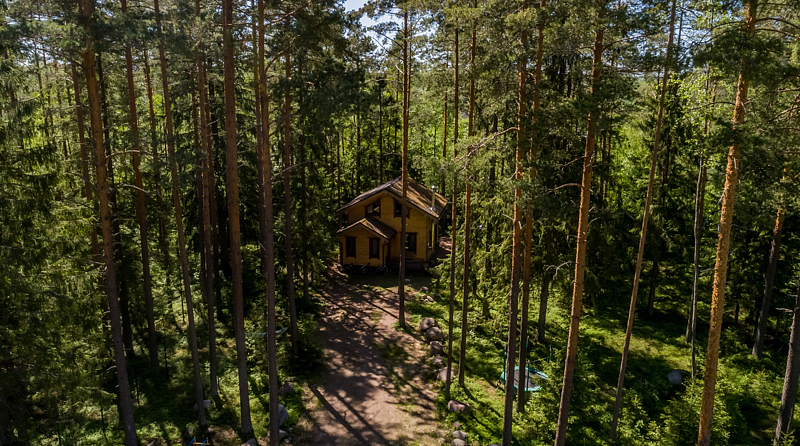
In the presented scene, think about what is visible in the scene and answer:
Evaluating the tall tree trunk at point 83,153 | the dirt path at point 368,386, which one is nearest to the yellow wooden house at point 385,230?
the dirt path at point 368,386

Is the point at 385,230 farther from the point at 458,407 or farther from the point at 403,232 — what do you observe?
the point at 458,407

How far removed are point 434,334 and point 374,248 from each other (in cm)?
982

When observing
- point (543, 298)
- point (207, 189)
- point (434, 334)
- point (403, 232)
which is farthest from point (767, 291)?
point (207, 189)

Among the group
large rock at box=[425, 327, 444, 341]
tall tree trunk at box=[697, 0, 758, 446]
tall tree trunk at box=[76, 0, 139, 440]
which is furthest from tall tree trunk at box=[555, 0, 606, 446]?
tall tree trunk at box=[76, 0, 139, 440]

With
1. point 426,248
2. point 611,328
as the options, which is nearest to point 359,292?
point 426,248

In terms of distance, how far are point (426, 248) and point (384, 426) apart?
15324mm

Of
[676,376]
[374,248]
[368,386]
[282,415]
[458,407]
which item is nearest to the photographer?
[282,415]

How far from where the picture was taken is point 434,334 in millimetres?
20234

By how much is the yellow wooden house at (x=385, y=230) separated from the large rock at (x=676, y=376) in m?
14.5

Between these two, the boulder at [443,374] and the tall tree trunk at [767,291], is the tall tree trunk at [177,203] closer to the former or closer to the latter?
the boulder at [443,374]

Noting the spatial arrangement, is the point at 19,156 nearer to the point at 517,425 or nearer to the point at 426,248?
the point at 517,425

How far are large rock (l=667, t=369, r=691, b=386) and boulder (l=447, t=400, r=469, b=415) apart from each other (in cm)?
820

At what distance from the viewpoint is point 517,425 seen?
580 inches

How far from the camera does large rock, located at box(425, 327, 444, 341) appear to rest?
793 inches
